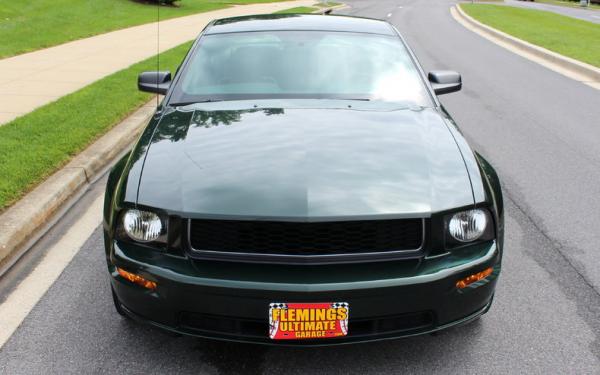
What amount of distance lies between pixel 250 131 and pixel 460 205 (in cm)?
122

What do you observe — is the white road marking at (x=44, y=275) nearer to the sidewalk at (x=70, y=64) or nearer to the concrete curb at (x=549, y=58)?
the sidewalk at (x=70, y=64)

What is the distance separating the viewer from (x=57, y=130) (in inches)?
269

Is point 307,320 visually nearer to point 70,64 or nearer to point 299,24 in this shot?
point 299,24

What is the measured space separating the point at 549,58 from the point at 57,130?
41.4ft

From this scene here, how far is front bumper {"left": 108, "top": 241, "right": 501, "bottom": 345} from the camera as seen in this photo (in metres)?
2.62

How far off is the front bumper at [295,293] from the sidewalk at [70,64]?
5.46 m

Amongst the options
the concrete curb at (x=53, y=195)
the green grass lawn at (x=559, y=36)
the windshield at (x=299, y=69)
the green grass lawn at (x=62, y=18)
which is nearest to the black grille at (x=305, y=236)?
the windshield at (x=299, y=69)

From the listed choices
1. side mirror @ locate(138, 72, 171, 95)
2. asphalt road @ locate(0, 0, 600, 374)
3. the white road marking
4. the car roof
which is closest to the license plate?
asphalt road @ locate(0, 0, 600, 374)

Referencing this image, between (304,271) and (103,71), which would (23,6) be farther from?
(304,271)

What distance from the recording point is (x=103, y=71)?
11188 mm

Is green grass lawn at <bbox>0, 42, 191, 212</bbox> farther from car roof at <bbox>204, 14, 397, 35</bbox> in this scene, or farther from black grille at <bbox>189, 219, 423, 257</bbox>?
black grille at <bbox>189, 219, 423, 257</bbox>

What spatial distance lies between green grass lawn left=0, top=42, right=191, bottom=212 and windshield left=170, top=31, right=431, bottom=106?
1856 mm

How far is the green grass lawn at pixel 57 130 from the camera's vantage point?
538cm

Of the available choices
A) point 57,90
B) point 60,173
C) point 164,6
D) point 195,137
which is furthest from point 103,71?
point 164,6
